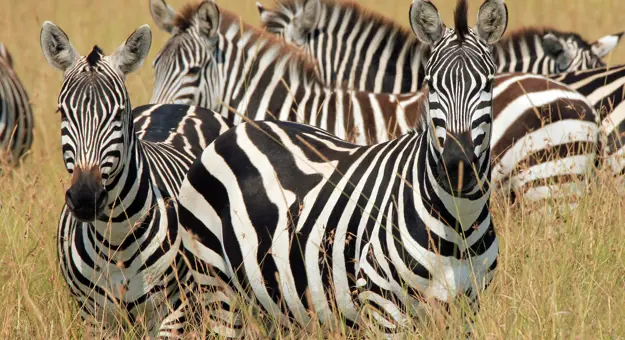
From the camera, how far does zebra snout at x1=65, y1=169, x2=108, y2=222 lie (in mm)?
4254

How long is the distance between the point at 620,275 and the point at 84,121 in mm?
3227

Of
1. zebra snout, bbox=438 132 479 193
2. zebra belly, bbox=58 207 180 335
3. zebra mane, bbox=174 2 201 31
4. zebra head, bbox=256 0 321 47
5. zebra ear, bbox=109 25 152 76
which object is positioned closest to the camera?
zebra snout, bbox=438 132 479 193

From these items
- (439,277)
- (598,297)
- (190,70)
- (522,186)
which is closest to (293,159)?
(439,277)

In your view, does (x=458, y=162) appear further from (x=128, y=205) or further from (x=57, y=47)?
(x=57, y=47)

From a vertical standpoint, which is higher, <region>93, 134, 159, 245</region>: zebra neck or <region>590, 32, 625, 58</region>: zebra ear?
<region>590, 32, 625, 58</region>: zebra ear

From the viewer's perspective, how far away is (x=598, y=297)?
4.56 m

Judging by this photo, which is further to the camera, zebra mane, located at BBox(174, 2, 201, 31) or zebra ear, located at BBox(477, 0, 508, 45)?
zebra mane, located at BBox(174, 2, 201, 31)

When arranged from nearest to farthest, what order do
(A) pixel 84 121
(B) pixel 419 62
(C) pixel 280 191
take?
(A) pixel 84 121
(C) pixel 280 191
(B) pixel 419 62

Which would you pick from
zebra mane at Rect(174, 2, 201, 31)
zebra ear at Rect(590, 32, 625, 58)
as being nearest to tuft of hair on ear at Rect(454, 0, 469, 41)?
zebra mane at Rect(174, 2, 201, 31)

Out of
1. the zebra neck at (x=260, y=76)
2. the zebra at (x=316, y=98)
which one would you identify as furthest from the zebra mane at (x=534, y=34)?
the zebra neck at (x=260, y=76)

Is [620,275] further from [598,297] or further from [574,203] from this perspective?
[574,203]

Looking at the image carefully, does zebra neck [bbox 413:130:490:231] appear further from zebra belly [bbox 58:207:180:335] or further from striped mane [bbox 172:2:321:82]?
striped mane [bbox 172:2:321:82]

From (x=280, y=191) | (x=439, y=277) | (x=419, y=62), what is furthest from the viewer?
(x=419, y=62)

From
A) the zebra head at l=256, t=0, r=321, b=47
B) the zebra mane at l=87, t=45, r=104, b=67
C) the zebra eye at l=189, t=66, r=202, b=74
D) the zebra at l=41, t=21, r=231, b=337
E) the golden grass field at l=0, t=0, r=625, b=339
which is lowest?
the golden grass field at l=0, t=0, r=625, b=339
